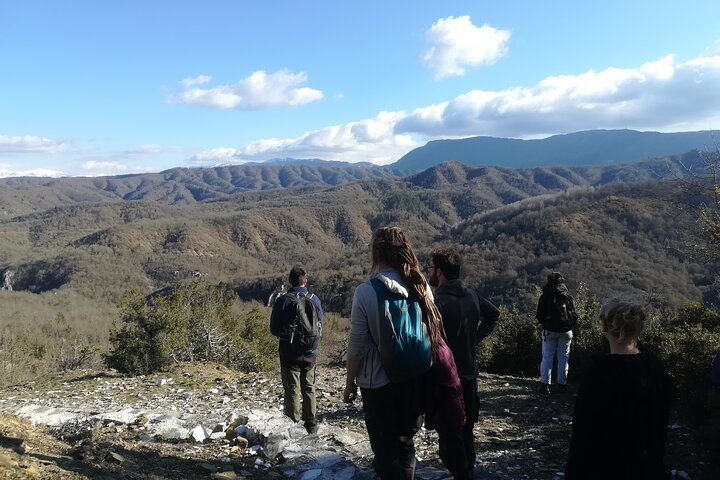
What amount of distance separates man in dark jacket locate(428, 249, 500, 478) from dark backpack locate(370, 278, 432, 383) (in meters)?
0.72

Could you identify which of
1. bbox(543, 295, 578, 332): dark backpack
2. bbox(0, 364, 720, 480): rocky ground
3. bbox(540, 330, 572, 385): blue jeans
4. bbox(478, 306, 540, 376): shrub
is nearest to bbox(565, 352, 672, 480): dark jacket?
bbox(0, 364, 720, 480): rocky ground

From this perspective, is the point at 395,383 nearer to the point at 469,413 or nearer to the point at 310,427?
the point at 469,413

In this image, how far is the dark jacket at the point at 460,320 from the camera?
3525 mm

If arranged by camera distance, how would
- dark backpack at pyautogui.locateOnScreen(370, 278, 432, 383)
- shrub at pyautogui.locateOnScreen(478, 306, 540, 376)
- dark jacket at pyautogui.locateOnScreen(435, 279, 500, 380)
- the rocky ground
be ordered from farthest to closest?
shrub at pyautogui.locateOnScreen(478, 306, 540, 376), the rocky ground, dark jacket at pyautogui.locateOnScreen(435, 279, 500, 380), dark backpack at pyautogui.locateOnScreen(370, 278, 432, 383)

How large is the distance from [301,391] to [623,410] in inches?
139

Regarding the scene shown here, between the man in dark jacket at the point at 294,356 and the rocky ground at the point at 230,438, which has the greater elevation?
the man in dark jacket at the point at 294,356

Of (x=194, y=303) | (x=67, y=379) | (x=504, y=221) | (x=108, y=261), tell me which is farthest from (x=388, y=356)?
(x=108, y=261)

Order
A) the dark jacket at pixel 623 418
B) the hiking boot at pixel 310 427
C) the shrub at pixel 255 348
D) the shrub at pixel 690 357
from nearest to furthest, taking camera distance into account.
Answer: the dark jacket at pixel 623 418 < the hiking boot at pixel 310 427 < the shrub at pixel 690 357 < the shrub at pixel 255 348

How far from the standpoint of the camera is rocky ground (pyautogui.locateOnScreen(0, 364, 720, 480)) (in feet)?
13.5

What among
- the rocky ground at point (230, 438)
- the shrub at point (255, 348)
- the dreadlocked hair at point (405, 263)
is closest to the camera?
the dreadlocked hair at point (405, 263)

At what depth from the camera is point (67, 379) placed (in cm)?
873

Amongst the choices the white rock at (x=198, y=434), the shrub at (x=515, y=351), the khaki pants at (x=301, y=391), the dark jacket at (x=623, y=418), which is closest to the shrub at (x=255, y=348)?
the shrub at (x=515, y=351)

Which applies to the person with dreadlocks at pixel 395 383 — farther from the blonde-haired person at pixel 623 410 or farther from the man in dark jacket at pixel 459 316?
the blonde-haired person at pixel 623 410

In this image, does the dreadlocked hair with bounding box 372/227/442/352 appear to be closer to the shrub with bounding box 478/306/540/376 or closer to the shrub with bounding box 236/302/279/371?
the shrub with bounding box 478/306/540/376
